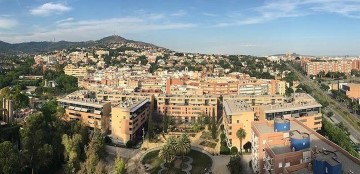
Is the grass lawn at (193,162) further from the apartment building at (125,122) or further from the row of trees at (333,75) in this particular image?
the row of trees at (333,75)

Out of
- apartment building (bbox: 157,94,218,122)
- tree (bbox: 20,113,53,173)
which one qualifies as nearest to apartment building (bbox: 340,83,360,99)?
apartment building (bbox: 157,94,218,122)

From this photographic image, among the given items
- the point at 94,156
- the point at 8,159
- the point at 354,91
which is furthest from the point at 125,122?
the point at 354,91

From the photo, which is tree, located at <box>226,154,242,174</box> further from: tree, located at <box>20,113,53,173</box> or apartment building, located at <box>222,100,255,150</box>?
tree, located at <box>20,113,53,173</box>

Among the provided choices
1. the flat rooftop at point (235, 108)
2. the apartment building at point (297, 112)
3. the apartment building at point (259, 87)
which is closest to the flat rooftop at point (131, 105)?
the flat rooftop at point (235, 108)

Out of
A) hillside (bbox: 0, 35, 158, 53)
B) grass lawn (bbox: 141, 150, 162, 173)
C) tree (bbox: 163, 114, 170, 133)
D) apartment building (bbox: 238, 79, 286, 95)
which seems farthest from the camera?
hillside (bbox: 0, 35, 158, 53)

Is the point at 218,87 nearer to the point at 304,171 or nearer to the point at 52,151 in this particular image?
the point at 52,151
